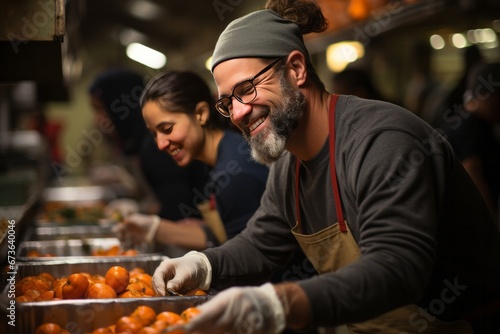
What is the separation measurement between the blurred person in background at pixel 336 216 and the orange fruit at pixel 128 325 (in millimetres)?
270

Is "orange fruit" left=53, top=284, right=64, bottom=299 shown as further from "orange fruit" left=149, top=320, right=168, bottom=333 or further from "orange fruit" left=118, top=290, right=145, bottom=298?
"orange fruit" left=149, top=320, right=168, bottom=333

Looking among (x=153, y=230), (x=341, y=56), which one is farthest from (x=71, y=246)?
(x=341, y=56)

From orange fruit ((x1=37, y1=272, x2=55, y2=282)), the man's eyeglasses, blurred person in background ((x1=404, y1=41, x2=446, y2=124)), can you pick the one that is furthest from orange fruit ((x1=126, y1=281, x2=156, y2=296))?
blurred person in background ((x1=404, y1=41, x2=446, y2=124))

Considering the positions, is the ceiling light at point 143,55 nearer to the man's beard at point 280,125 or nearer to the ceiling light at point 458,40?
the ceiling light at point 458,40

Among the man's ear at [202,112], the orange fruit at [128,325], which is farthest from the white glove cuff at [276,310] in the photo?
the man's ear at [202,112]

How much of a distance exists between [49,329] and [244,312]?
31.3 inches

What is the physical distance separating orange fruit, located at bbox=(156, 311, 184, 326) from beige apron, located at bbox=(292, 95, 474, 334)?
0.54 m

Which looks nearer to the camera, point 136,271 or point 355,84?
point 136,271

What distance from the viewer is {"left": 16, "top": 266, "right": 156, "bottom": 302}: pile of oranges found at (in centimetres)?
232

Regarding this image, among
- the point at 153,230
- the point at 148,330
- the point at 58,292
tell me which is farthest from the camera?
the point at 153,230

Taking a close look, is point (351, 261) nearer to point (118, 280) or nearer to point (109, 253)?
point (118, 280)

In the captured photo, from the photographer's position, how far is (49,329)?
2059 millimetres

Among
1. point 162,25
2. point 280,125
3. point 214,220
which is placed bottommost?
point 214,220

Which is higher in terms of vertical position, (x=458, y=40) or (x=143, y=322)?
(x=458, y=40)
